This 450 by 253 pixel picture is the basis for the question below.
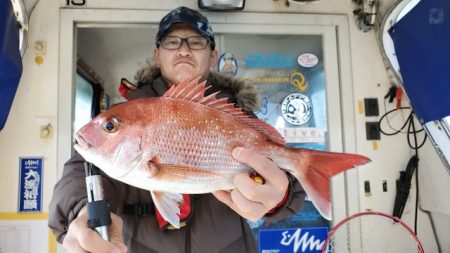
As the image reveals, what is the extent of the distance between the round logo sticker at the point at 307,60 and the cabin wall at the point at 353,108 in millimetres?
323

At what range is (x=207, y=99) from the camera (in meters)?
1.13

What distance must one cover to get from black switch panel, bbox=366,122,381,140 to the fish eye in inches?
92.9

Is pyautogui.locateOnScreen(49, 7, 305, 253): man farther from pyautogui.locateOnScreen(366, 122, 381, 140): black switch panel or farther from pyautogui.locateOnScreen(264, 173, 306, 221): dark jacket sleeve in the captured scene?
pyautogui.locateOnScreen(366, 122, 381, 140): black switch panel

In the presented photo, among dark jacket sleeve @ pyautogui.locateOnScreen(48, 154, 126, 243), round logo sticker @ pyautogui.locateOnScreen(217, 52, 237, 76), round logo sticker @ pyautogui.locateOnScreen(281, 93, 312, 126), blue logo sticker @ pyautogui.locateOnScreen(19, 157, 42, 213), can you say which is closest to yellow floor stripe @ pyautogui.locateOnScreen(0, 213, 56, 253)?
blue logo sticker @ pyautogui.locateOnScreen(19, 157, 42, 213)

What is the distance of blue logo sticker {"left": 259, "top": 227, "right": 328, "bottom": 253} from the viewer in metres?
2.71

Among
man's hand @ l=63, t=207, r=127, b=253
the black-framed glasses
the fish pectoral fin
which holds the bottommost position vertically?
man's hand @ l=63, t=207, r=127, b=253

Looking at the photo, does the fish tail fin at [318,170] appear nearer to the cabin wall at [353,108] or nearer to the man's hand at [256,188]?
the man's hand at [256,188]

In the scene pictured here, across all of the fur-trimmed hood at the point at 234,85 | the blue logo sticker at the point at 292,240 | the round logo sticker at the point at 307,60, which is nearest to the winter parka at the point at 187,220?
the fur-trimmed hood at the point at 234,85

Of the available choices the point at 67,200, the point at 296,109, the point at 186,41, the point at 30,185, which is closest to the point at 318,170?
the point at 67,200

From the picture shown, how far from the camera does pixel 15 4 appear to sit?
99.7 inches

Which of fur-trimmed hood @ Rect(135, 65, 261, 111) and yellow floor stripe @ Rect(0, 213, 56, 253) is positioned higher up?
fur-trimmed hood @ Rect(135, 65, 261, 111)

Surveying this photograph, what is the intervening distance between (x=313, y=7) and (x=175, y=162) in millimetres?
2334

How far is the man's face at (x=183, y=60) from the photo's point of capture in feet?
5.55

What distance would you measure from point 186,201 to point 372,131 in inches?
77.1
